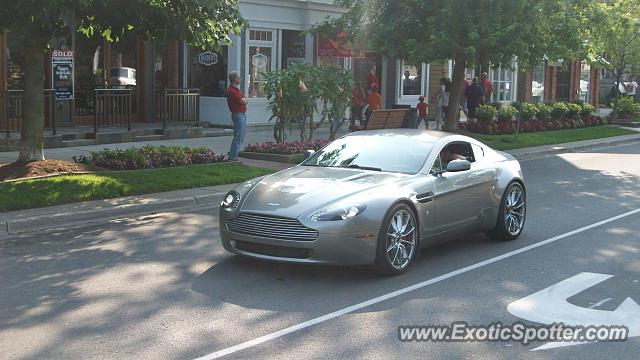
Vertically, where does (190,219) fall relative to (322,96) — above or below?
below

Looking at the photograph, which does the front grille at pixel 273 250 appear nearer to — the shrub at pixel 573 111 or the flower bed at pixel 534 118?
the flower bed at pixel 534 118

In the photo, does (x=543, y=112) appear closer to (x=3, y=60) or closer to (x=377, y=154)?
(x=3, y=60)

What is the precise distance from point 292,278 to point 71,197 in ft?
16.1

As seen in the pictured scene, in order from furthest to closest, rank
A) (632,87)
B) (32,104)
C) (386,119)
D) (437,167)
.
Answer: (632,87) < (386,119) < (32,104) < (437,167)

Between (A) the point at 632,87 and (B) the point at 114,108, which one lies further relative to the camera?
(A) the point at 632,87

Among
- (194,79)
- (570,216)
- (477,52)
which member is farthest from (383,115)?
(570,216)

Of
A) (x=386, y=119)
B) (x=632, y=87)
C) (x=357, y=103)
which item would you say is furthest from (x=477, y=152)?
(x=632, y=87)

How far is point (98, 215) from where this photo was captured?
1052 cm

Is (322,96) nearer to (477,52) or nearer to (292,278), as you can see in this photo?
(477,52)

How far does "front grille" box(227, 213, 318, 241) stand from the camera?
7052 mm

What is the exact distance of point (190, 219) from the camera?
10.7 meters

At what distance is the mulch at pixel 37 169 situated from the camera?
38.8ft

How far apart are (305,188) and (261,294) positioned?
1271 mm

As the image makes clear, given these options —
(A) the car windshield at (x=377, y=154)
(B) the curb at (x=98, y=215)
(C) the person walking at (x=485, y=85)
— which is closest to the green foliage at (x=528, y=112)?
(C) the person walking at (x=485, y=85)
